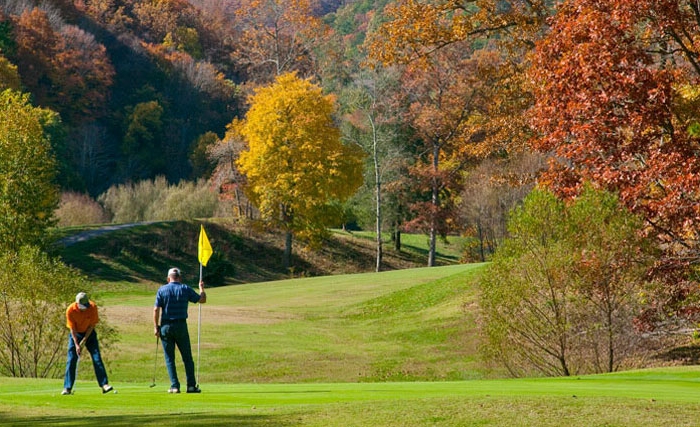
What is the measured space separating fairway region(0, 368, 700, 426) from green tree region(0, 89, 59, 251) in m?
29.8

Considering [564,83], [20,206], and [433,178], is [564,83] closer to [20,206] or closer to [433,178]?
[20,206]

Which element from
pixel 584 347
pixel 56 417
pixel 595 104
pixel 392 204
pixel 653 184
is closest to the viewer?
pixel 56 417

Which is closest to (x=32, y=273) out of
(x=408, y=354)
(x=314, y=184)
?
(x=408, y=354)

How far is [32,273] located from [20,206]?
2132cm

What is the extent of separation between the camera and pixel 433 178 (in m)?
63.9

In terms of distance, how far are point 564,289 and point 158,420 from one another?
15.3 m

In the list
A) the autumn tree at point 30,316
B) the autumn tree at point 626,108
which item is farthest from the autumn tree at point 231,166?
the autumn tree at point 626,108

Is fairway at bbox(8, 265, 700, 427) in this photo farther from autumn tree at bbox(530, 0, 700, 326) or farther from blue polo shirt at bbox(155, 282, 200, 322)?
autumn tree at bbox(530, 0, 700, 326)

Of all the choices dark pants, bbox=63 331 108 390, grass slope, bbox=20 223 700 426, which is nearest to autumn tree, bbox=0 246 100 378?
grass slope, bbox=20 223 700 426

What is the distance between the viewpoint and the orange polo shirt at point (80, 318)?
16156 mm

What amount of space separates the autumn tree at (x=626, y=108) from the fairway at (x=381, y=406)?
183 inches

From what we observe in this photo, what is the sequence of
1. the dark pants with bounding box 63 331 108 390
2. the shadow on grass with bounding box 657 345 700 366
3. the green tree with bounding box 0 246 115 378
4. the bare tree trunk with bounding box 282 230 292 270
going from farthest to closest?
the bare tree trunk with bounding box 282 230 292 270, the green tree with bounding box 0 246 115 378, the shadow on grass with bounding box 657 345 700 366, the dark pants with bounding box 63 331 108 390

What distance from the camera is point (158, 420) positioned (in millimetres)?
12023

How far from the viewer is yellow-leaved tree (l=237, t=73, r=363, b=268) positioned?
204 ft
